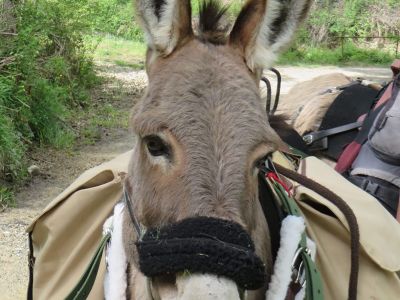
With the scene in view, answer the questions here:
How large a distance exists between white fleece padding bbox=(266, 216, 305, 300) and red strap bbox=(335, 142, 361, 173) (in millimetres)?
1300

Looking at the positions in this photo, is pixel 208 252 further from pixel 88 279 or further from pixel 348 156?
pixel 348 156

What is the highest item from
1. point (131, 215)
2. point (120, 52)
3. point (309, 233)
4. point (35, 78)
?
point (131, 215)


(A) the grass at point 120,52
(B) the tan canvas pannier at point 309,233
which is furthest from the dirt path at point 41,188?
(A) the grass at point 120,52

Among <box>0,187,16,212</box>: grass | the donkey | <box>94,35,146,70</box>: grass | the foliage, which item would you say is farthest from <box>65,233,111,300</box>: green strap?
<box>94,35,146,70</box>: grass

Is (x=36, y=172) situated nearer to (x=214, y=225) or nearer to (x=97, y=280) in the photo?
(x=97, y=280)

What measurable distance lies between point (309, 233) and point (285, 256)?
1.07ft

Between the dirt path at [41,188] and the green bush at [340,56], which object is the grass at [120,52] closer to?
the dirt path at [41,188]

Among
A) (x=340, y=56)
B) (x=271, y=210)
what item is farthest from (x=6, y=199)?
(x=340, y=56)

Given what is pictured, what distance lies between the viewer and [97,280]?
2658 millimetres

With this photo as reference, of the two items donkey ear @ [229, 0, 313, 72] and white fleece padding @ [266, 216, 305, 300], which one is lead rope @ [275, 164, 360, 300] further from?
Result: donkey ear @ [229, 0, 313, 72]

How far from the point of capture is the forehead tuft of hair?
233 cm

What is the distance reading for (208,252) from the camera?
176cm

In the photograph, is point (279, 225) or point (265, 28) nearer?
point (265, 28)

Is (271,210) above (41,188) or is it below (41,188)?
above
